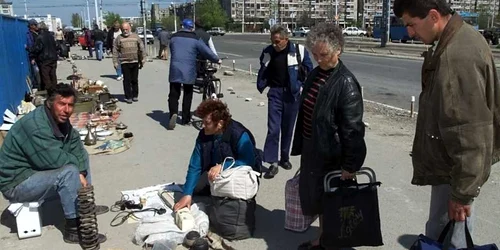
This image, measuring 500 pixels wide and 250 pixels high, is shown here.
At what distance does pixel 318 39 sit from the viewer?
3.37m

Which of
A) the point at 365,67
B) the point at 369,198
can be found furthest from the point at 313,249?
the point at 365,67

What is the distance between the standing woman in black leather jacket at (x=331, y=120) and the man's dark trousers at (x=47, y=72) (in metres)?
10.5

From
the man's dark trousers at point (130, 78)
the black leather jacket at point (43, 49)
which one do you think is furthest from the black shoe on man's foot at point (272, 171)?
the black leather jacket at point (43, 49)

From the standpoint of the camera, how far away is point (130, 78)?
1143cm

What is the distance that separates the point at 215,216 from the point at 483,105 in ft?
8.54

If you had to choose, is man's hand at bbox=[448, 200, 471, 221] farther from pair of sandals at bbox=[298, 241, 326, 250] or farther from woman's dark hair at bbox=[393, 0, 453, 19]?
pair of sandals at bbox=[298, 241, 326, 250]

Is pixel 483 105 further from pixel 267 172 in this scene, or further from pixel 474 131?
pixel 267 172

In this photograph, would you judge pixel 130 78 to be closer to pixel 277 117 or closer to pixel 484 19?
pixel 277 117

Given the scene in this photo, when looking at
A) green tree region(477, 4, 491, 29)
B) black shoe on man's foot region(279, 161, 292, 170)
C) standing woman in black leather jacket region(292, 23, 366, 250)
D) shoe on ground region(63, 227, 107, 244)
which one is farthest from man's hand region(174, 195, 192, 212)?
green tree region(477, 4, 491, 29)

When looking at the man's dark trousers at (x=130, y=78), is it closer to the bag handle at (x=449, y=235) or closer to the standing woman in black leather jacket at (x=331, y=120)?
the standing woman in black leather jacket at (x=331, y=120)

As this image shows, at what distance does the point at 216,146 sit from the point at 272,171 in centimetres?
164

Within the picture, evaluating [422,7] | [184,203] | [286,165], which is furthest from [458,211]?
[286,165]

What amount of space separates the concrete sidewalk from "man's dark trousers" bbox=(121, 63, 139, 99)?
→ 71cm

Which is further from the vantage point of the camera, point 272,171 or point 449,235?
point 272,171
